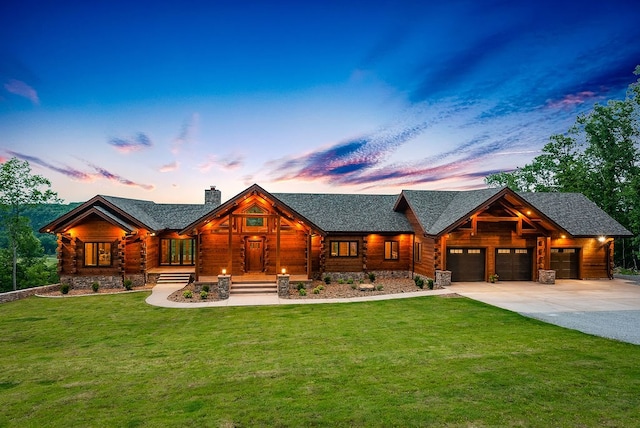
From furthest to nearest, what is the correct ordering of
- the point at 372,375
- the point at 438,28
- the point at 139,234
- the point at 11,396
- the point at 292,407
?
1. the point at 139,234
2. the point at 438,28
3. the point at 372,375
4. the point at 11,396
5. the point at 292,407

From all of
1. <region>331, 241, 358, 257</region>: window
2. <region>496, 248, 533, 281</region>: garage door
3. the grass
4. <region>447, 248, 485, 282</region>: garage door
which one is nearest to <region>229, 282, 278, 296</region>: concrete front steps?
the grass

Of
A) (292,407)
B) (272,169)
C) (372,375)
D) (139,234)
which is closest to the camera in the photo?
(292,407)

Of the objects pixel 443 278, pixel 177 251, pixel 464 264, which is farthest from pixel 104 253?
pixel 464 264

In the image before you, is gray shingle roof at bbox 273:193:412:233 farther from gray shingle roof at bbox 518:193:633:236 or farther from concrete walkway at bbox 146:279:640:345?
gray shingle roof at bbox 518:193:633:236

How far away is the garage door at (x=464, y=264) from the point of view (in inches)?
875

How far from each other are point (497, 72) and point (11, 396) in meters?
28.4

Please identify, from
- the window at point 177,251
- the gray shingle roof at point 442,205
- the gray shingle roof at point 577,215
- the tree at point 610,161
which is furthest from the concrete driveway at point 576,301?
the window at point 177,251

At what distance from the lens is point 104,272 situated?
21250 millimetres

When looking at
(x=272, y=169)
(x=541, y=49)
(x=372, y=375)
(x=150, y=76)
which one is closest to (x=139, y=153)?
(x=150, y=76)

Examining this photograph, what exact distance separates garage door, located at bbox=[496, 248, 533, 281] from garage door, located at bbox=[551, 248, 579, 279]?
2.33 m

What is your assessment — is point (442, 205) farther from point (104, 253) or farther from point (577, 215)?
point (104, 253)

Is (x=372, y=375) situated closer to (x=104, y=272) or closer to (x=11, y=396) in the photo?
(x=11, y=396)

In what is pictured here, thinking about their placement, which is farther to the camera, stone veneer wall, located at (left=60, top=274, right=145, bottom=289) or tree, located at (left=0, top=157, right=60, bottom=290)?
tree, located at (left=0, top=157, right=60, bottom=290)

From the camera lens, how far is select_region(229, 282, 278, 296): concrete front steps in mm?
18841
